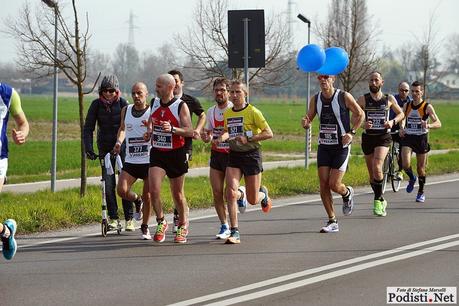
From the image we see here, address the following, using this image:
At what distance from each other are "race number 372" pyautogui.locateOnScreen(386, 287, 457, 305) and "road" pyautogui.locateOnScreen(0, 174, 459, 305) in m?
0.10

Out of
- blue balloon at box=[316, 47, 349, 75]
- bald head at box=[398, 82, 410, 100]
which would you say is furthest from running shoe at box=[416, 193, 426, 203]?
blue balloon at box=[316, 47, 349, 75]

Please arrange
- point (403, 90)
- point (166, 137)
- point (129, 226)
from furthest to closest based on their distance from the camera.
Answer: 1. point (403, 90)
2. point (129, 226)
3. point (166, 137)

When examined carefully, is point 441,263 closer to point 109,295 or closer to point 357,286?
point 357,286

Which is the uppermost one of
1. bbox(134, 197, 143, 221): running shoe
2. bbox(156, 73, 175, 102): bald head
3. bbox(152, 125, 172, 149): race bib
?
bbox(156, 73, 175, 102): bald head

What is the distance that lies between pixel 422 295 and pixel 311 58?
5788 mm

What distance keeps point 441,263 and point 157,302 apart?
3.21 m

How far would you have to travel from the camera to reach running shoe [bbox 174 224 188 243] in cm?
1088

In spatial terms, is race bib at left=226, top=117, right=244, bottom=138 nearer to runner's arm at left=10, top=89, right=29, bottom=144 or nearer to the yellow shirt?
the yellow shirt

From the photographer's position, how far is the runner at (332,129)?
1155 cm

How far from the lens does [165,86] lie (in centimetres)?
1048

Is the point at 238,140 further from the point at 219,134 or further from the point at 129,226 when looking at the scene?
the point at 129,226

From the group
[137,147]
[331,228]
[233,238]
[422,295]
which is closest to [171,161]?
[137,147]

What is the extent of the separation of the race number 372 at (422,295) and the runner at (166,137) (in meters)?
3.52

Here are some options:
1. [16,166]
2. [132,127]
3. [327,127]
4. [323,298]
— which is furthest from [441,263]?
[16,166]
